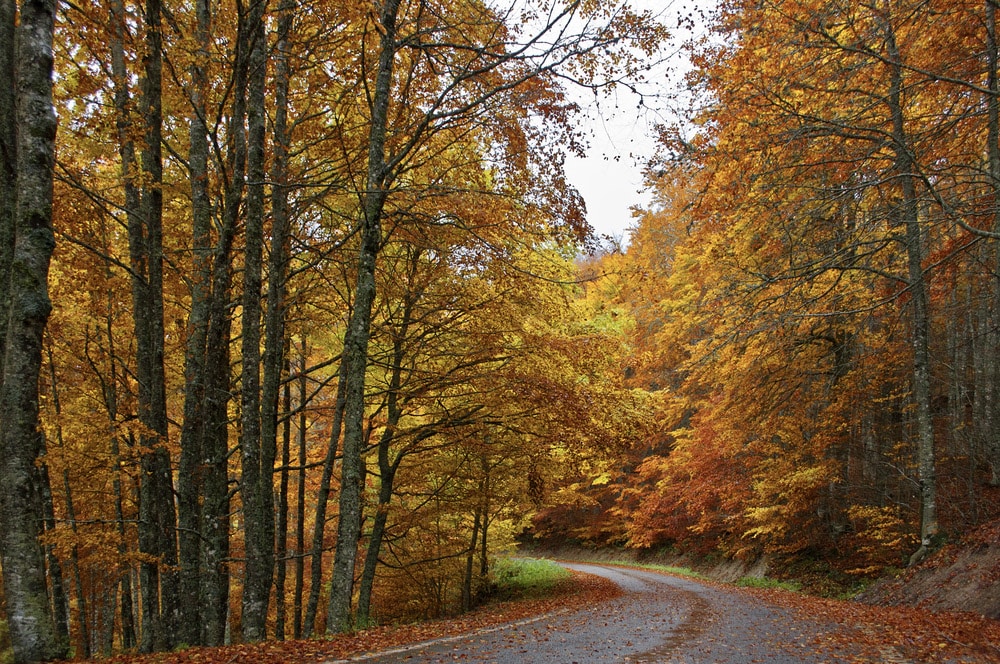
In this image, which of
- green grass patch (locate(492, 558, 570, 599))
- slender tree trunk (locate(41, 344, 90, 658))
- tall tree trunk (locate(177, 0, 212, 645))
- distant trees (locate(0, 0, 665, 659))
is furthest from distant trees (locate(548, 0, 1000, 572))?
slender tree trunk (locate(41, 344, 90, 658))

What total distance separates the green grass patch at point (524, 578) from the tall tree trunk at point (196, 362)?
8853mm

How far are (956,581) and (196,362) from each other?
12.7 metres

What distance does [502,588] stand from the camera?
1812cm

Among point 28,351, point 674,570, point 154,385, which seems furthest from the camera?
point 674,570

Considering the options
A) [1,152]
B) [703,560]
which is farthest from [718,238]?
[703,560]

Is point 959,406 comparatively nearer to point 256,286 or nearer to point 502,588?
point 502,588

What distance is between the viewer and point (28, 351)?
17.6ft

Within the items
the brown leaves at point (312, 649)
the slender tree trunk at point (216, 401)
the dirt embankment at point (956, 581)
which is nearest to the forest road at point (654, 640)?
the brown leaves at point (312, 649)

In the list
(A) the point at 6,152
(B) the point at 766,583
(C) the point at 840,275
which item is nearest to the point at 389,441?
(A) the point at 6,152

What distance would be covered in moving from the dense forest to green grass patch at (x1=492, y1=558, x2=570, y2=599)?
4.09 ft

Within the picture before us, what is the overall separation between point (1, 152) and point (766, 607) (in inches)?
508

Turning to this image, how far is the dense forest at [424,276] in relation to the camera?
8164 mm

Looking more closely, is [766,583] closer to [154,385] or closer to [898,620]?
[898,620]

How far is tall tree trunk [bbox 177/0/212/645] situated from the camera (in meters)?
8.73
